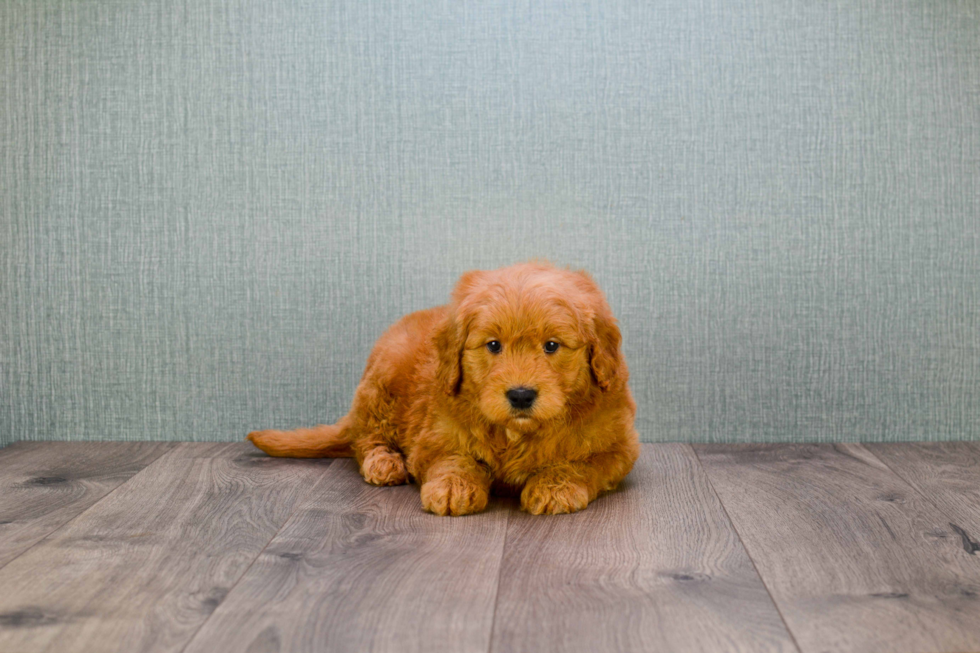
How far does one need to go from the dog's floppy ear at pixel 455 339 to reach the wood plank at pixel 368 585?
1.10 feet

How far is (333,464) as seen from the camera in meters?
2.55

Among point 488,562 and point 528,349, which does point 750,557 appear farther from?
point 528,349

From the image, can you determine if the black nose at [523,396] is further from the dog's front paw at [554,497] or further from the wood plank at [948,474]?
the wood plank at [948,474]

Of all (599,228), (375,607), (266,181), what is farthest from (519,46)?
(375,607)

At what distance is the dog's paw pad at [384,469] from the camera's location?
7.60 feet

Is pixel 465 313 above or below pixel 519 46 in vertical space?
below

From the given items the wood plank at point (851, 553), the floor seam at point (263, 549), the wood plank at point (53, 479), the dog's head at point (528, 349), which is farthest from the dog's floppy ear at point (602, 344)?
the wood plank at point (53, 479)

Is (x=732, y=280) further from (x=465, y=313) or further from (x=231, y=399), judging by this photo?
(x=231, y=399)

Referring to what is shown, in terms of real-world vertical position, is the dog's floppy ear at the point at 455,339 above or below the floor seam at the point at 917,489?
above

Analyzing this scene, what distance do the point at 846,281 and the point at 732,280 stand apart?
384 millimetres

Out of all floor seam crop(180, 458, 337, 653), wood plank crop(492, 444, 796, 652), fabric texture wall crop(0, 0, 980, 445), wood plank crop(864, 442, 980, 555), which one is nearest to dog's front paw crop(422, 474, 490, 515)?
wood plank crop(492, 444, 796, 652)

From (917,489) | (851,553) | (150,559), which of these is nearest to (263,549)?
(150,559)

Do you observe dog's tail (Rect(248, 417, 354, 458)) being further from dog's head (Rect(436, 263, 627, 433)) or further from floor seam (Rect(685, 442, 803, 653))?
floor seam (Rect(685, 442, 803, 653))

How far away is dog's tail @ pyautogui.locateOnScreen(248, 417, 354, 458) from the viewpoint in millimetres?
2562
